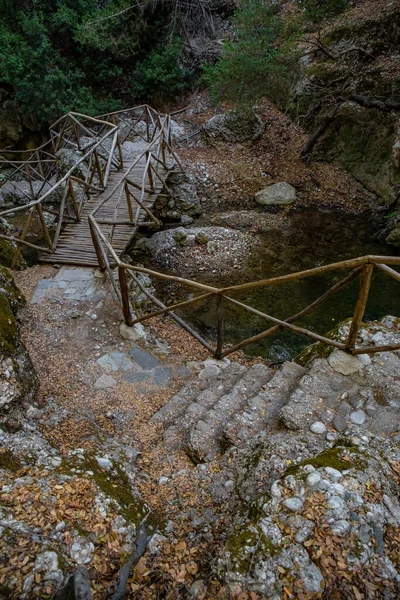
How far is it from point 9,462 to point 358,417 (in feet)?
8.08

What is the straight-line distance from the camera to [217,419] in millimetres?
2982

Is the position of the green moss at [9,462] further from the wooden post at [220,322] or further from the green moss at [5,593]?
the wooden post at [220,322]

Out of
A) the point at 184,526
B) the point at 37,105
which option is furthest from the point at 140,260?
the point at 37,105

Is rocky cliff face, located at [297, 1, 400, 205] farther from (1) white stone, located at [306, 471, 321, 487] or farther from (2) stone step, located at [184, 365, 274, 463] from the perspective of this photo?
(1) white stone, located at [306, 471, 321, 487]

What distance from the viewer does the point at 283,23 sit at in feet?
27.6

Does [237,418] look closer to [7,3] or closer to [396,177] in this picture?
[396,177]

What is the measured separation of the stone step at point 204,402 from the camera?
3.05 m

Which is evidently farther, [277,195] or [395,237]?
[277,195]

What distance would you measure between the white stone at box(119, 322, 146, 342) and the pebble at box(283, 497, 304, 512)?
10.4 feet

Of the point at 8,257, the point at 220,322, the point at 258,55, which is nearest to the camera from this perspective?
the point at 220,322

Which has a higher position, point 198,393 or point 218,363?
point 198,393

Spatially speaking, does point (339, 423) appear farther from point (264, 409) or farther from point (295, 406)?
point (264, 409)

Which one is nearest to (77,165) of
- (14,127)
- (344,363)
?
(344,363)

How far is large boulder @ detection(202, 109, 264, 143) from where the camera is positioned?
11.1 m
